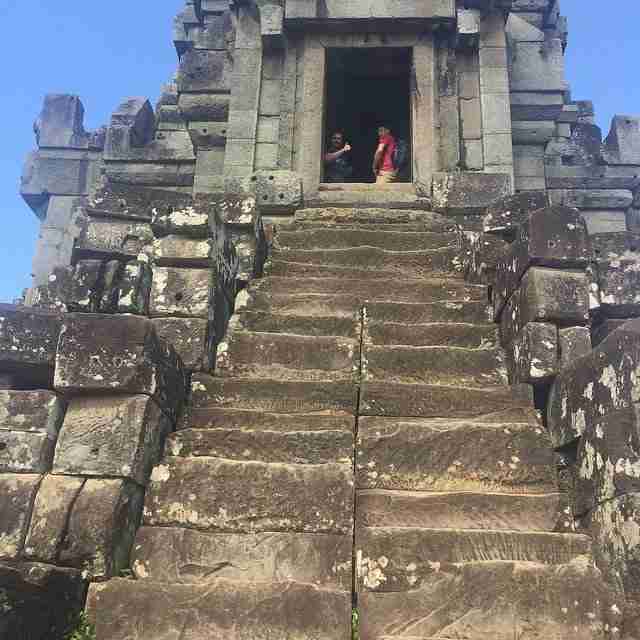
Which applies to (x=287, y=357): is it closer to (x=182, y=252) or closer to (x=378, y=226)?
(x=182, y=252)

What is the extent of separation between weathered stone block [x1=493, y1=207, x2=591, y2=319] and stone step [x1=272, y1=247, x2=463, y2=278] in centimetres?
140

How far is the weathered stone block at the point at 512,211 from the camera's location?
20.2 feet

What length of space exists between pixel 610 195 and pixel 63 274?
8.43 meters

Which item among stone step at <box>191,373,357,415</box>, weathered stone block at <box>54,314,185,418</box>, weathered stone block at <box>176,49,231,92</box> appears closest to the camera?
weathered stone block at <box>54,314,185,418</box>

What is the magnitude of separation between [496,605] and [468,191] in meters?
5.61

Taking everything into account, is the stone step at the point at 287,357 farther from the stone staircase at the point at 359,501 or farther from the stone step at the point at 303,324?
the stone step at the point at 303,324

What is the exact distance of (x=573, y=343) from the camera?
15.9ft

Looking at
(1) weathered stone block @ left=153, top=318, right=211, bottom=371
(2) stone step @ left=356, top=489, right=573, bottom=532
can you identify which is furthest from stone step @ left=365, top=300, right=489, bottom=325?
(2) stone step @ left=356, top=489, right=573, bottom=532

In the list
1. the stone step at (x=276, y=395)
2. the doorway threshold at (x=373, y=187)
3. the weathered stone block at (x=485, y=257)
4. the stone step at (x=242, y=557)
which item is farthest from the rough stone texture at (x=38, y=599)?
the doorway threshold at (x=373, y=187)

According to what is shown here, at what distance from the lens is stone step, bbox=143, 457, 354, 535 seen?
3.89 meters

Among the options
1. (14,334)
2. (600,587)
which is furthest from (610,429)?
(14,334)

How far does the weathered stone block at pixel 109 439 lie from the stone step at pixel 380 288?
2.14m

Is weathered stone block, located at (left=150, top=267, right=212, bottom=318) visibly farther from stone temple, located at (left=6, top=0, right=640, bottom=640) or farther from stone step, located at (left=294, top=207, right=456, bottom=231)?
stone step, located at (left=294, top=207, right=456, bottom=231)

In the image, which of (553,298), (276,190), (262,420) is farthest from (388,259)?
(262,420)
